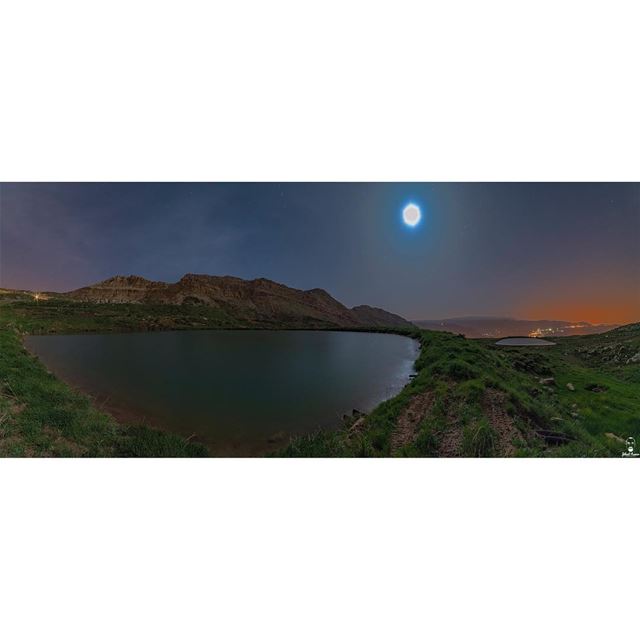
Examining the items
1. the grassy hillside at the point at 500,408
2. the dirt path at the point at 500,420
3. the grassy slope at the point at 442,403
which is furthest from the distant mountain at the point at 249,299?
the dirt path at the point at 500,420

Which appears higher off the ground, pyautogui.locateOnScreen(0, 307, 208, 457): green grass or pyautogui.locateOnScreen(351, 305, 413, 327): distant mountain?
pyautogui.locateOnScreen(351, 305, 413, 327): distant mountain

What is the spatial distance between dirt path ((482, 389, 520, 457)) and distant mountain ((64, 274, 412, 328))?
175 centimetres

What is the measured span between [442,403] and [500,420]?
696 mm

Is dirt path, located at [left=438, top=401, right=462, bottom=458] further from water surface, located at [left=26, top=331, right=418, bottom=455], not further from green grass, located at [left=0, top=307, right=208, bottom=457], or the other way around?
green grass, located at [left=0, top=307, right=208, bottom=457]

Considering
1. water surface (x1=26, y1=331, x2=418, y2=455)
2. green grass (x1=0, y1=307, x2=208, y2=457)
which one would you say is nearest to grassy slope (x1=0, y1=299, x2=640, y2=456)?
green grass (x1=0, y1=307, x2=208, y2=457)

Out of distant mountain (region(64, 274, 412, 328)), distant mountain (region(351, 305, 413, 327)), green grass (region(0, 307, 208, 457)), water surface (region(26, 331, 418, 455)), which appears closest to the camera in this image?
green grass (region(0, 307, 208, 457))

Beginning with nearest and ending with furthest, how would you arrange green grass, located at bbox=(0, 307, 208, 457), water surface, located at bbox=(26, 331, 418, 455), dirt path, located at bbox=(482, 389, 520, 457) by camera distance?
dirt path, located at bbox=(482, 389, 520, 457)
green grass, located at bbox=(0, 307, 208, 457)
water surface, located at bbox=(26, 331, 418, 455)

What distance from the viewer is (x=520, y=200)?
4199 mm

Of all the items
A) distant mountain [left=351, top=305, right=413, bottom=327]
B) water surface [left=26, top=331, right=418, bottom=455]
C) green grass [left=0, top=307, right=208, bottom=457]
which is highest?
distant mountain [left=351, top=305, right=413, bottom=327]

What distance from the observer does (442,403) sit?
374cm

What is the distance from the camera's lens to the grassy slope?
10.9ft

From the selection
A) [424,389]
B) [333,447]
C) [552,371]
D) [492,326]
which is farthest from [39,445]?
[552,371]

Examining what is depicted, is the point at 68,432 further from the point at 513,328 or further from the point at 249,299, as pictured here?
the point at 513,328

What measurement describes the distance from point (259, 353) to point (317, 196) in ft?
9.30
